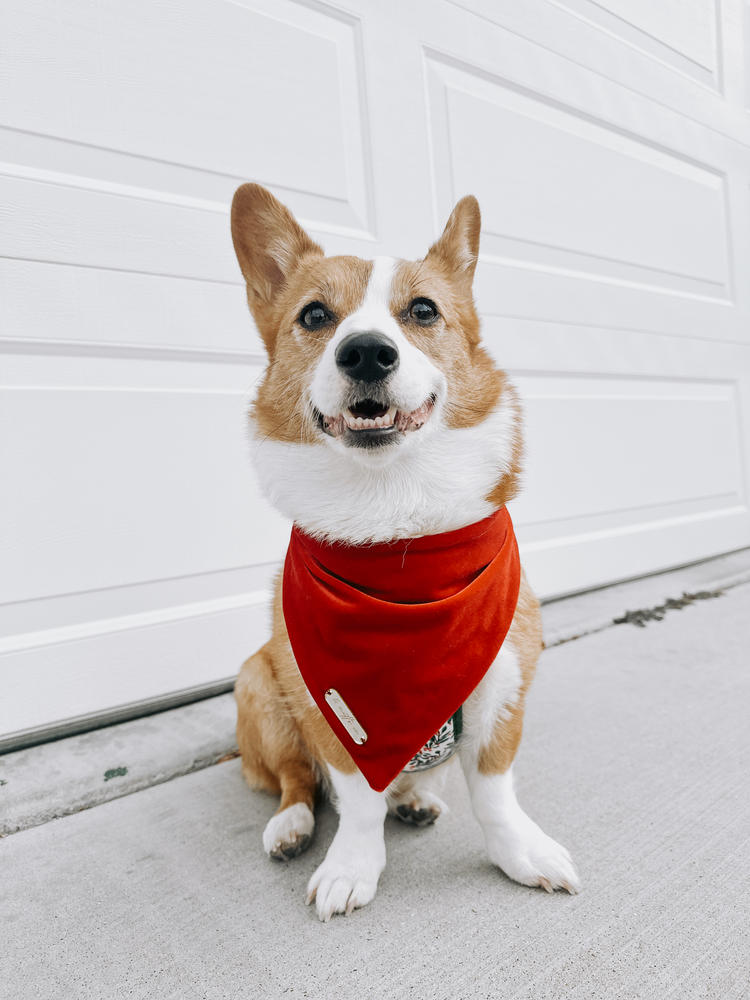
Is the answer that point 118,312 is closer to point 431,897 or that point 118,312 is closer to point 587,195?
point 431,897

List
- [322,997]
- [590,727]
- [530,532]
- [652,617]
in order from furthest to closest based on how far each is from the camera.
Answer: [530,532] → [652,617] → [590,727] → [322,997]

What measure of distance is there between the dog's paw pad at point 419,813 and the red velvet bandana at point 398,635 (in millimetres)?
216

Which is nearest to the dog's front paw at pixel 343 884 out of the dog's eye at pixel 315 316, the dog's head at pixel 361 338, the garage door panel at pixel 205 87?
the dog's head at pixel 361 338

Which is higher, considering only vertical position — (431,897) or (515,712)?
(515,712)

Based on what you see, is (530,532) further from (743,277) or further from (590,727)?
(743,277)

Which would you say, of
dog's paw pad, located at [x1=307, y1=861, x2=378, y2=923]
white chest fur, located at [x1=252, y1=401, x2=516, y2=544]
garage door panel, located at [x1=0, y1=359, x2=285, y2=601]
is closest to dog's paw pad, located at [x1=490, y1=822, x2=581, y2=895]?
dog's paw pad, located at [x1=307, y1=861, x2=378, y2=923]

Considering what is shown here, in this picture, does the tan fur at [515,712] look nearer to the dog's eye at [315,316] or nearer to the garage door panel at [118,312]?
the dog's eye at [315,316]

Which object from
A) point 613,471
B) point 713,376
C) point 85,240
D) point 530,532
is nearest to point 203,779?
point 85,240

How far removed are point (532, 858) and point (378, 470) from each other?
66 centimetres

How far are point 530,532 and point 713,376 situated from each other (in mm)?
1431

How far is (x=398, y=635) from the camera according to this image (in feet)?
3.37

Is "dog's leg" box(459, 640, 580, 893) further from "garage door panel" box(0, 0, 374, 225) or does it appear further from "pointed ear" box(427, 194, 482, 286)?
"garage door panel" box(0, 0, 374, 225)

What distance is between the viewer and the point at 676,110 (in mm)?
3014

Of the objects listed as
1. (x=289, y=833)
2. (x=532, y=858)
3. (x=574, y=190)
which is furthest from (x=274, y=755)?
(x=574, y=190)
